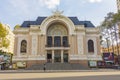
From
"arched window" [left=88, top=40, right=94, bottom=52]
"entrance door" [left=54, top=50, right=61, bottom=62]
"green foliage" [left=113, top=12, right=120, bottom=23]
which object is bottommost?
"entrance door" [left=54, top=50, right=61, bottom=62]

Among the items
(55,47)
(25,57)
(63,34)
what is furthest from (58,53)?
(25,57)

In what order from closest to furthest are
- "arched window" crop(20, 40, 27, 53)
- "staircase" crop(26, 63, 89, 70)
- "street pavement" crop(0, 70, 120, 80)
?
"street pavement" crop(0, 70, 120, 80)
"staircase" crop(26, 63, 89, 70)
"arched window" crop(20, 40, 27, 53)

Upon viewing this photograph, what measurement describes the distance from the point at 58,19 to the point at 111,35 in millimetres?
17395

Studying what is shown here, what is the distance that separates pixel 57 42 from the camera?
167 ft

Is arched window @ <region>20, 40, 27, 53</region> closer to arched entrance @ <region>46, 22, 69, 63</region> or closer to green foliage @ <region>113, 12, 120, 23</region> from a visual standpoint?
arched entrance @ <region>46, 22, 69, 63</region>

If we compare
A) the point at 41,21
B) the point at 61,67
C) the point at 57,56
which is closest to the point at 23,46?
the point at 41,21

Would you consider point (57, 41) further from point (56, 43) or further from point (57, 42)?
point (56, 43)

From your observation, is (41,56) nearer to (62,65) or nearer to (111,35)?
(62,65)

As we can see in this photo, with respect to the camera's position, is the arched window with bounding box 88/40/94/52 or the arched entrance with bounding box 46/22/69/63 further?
the arched window with bounding box 88/40/94/52

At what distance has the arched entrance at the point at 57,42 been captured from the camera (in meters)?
48.7

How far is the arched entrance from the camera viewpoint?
48719mm

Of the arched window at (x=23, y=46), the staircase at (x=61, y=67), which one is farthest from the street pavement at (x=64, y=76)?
the arched window at (x=23, y=46)


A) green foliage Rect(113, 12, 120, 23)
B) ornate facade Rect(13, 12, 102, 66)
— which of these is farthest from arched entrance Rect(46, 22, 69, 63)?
green foliage Rect(113, 12, 120, 23)

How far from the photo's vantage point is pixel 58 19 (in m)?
49.8
